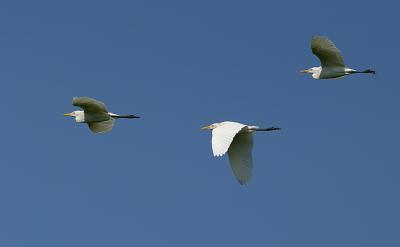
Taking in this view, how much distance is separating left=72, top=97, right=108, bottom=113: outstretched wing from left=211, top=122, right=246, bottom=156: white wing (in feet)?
18.8

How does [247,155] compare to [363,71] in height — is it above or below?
below

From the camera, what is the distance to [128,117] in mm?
38625

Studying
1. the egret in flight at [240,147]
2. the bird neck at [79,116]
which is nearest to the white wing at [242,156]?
the egret in flight at [240,147]

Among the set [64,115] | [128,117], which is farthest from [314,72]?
[64,115]

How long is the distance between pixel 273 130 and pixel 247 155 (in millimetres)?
3025

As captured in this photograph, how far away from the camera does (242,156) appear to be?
33.9 m

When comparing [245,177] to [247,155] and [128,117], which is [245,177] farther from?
[128,117]

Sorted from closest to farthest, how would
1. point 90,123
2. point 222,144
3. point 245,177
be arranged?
1. point 222,144
2. point 245,177
3. point 90,123

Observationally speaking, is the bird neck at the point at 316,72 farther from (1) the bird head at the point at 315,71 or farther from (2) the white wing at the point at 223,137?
(2) the white wing at the point at 223,137

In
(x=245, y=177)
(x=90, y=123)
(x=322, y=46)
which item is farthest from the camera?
(x=90, y=123)

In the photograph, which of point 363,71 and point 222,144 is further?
point 363,71

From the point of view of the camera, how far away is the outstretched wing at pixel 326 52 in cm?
3553

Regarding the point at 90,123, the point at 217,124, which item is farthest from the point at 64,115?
the point at 217,124

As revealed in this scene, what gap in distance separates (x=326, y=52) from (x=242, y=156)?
17.8ft
